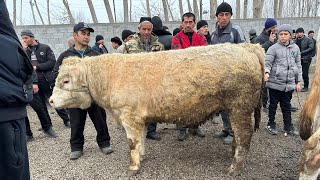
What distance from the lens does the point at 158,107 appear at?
412cm

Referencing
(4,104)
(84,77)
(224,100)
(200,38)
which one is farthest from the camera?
(200,38)

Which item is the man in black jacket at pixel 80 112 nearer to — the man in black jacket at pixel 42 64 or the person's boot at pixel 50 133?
the person's boot at pixel 50 133

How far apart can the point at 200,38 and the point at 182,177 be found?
2498mm

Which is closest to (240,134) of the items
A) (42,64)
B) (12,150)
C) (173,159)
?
(173,159)

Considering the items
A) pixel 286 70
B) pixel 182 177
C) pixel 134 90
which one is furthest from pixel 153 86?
pixel 286 70

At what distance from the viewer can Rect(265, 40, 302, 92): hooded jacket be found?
565cm

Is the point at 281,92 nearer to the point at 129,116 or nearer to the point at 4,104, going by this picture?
the point at 129,116

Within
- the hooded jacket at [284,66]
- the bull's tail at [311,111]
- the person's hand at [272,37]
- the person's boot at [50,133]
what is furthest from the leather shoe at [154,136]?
the person's hand at [272,37]

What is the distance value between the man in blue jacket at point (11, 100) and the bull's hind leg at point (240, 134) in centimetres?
265

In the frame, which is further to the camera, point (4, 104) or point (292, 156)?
point (292, 156)

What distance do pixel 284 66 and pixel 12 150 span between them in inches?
191

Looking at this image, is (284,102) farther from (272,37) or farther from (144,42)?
(144,42)

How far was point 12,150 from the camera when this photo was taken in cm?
212

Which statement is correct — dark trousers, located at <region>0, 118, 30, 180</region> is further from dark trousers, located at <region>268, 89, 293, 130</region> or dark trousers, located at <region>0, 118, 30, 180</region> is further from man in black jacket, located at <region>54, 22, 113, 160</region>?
dark trousers, located at <region>268, 89, 293, 130</region>
